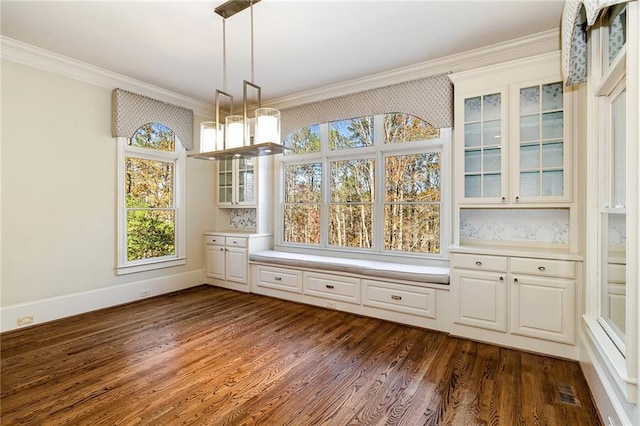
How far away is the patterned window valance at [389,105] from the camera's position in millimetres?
3383

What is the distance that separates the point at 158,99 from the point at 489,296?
15.5 feet

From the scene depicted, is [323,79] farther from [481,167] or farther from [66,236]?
[66,236]

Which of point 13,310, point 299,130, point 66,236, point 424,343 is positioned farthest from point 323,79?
point 13,310

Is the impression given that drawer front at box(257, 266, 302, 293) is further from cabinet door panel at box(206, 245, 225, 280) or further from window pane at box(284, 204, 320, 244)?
cabinet door panel at box(206, 245, 225, 280)

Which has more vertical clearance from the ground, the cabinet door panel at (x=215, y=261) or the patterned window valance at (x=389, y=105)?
the patterned window valance at (x=389, y=105)

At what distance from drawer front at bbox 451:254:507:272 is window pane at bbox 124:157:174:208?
3.96 metres

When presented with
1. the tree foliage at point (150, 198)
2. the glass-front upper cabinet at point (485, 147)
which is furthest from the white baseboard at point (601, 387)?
the tree foliage at point (150, 198)

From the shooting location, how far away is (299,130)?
Result: 15.4 ft

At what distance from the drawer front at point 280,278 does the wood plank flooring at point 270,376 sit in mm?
721

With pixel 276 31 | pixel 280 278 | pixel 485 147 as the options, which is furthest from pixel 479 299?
pixel 276 31

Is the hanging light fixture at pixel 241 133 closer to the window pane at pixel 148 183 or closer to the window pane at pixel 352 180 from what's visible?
the window pane at pixel 352 180

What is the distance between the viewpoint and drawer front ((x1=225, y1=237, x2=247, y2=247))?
4.65m

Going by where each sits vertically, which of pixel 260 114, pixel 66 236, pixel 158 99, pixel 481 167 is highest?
pixel 158 99

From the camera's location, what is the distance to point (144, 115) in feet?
13.7
